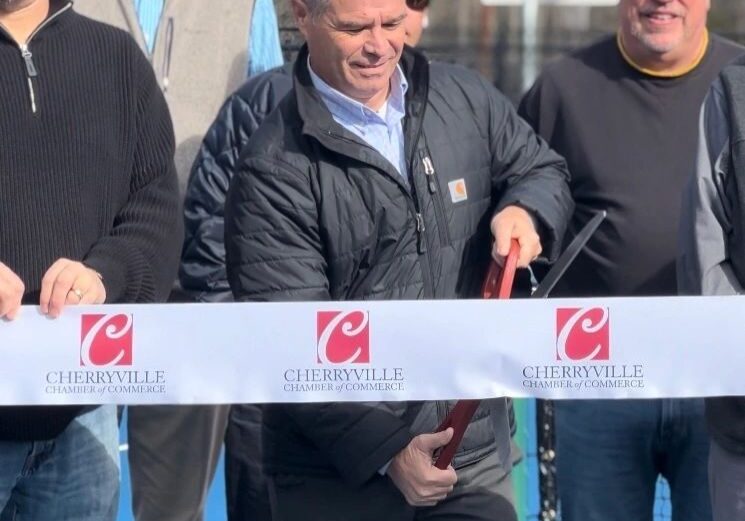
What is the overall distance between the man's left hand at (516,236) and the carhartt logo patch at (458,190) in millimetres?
132

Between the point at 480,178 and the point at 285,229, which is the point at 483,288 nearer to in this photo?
the point at 480,178

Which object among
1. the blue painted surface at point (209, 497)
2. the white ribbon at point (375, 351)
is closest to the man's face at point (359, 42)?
the white ribbon at point (375, 351)

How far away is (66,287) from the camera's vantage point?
3.22 m

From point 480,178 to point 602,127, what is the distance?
34.9 inches

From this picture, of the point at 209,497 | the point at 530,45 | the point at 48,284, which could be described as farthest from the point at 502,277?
the point at 530,45

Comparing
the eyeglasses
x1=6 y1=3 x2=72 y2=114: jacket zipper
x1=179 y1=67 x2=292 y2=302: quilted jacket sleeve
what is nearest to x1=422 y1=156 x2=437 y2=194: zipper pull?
x1=6 y1=3 x2=72 y2=114: jacket zipper

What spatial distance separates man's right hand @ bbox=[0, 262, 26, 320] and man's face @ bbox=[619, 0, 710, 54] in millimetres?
1978

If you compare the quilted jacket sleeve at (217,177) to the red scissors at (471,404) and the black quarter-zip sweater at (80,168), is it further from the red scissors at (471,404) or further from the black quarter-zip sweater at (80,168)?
the red scissors at (471,404)

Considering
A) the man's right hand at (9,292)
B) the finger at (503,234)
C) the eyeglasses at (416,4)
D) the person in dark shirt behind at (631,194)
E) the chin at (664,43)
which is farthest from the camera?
the eyeglasses at (416,4)

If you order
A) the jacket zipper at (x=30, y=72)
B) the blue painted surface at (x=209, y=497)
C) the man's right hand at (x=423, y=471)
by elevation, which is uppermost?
the jacket zipper at (x=30, y=72)

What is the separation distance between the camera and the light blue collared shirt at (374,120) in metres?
3.48

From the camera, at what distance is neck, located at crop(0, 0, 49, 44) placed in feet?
11.1

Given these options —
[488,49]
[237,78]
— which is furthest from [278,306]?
[488,49]

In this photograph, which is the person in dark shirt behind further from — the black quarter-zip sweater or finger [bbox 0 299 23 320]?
finger [bbox 0 299 23 320]
